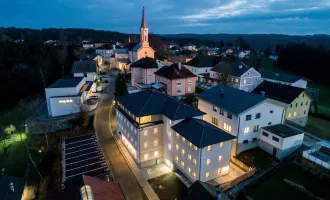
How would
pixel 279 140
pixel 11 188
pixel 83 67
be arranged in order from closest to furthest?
pixel 11 188 < pixel 279 140 < pixel 83 67

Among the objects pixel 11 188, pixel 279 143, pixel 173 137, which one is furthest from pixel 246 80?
pixel 11 188

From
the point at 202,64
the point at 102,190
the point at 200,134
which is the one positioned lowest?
the point at 102,190

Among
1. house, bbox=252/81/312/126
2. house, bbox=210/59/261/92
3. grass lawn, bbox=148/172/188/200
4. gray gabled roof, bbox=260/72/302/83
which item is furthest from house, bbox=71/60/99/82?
gray gabled roof, bbox=260/72/302/83

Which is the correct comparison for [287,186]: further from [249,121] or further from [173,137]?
[173,137]

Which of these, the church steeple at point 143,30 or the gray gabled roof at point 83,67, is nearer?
the gray gabled roof at point 83,67

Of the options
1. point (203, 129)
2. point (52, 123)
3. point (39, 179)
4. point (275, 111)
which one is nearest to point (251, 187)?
point (203, 129)

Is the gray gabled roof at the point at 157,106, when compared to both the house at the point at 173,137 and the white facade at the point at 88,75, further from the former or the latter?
the white facade at the point at 88,75

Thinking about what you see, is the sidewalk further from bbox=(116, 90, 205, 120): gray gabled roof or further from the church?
the church

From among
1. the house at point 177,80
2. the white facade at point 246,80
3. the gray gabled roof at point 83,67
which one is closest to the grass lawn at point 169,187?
the house at point 177,80
